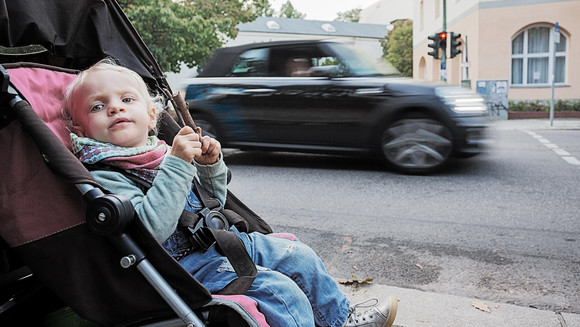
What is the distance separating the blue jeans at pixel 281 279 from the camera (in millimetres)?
1758

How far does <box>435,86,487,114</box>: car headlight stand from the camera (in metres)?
6.74

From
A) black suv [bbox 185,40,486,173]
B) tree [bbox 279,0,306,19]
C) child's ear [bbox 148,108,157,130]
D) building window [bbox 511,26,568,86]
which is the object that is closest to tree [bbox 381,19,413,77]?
building window [bbox 511,26,568,86]

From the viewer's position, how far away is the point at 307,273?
79.5 inches

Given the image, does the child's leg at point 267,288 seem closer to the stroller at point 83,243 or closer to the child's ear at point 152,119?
the stroller at point 83,243

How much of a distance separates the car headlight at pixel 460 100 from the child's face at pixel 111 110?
5.37 meters

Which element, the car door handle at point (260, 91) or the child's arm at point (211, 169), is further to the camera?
the car door handle at point (260, 91)

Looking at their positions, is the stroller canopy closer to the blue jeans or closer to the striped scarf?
the striped scarf

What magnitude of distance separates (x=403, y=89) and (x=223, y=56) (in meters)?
2.69

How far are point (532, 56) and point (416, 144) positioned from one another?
57.4 ft

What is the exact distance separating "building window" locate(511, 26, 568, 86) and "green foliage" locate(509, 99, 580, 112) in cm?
119

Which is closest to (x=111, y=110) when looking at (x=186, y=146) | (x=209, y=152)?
(x=186, y=146)

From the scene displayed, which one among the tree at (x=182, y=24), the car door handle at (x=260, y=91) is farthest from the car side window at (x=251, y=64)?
the tree at (x=182, y=24)

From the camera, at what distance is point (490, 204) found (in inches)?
215

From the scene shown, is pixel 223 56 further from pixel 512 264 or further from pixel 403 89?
pixel 512 264
